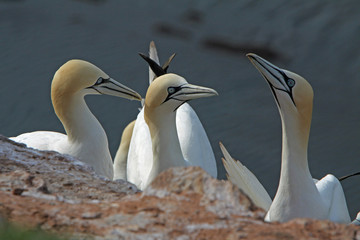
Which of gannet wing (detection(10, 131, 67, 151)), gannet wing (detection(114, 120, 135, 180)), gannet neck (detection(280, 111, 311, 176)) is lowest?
gannet wing (detection(114, 120, 135, 180))

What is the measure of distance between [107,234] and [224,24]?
25.1 feet

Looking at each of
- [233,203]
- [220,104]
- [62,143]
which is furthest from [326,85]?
[233,203]

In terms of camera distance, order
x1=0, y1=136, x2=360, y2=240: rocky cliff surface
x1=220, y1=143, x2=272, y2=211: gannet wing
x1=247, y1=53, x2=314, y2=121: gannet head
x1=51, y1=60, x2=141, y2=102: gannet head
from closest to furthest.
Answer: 1. x1=0, y1=136, x2=360, y2=240: rocky cliff surface
2. x1=247, y1=53, x2=314, y2=121: gannet head
3. x1=220, y1=143, x2=272, y2=211: gannet wing
4. x1=51, y1=60, x2=141, y2=102: gannet head

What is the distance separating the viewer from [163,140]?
5.51 metres

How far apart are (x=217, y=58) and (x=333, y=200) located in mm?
5036

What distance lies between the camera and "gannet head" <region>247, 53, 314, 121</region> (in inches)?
188

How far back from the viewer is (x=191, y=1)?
10.8 metres

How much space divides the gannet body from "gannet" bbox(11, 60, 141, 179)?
1766 millimetres

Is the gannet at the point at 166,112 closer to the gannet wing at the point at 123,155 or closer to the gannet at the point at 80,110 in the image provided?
the gannet at the point at 80,110

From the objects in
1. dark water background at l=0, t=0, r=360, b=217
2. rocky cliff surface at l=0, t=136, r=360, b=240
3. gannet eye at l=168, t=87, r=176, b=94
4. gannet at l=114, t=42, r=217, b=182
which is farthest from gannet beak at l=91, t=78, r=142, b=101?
rocky cliff surface at l=0, t=136, r=360, b=240

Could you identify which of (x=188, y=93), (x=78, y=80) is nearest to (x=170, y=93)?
(x=188, y=93)

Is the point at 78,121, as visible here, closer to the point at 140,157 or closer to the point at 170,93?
the point at 140,157

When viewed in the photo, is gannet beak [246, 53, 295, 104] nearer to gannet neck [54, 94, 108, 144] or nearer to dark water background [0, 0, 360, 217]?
gannet neck [54, 94, 108, 144]

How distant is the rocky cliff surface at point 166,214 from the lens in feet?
9.52
